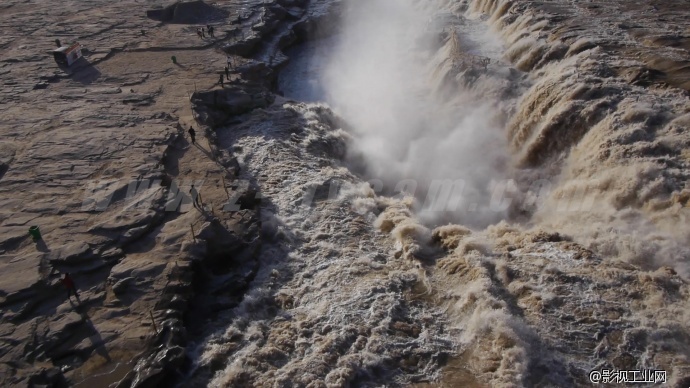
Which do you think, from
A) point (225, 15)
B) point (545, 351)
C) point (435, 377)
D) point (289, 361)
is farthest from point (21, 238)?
point (225, 15)

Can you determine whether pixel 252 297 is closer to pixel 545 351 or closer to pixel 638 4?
pixel 545 351

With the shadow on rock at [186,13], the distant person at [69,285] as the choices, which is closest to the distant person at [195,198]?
the distant person at [69,285]

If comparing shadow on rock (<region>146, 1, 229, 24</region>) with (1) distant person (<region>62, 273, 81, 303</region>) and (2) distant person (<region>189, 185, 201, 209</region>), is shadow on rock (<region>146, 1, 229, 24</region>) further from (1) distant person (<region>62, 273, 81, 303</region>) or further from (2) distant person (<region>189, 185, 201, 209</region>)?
(1) distant person (<region>62, 273, 81, 303</region>)

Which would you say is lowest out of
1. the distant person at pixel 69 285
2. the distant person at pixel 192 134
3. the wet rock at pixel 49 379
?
the wet rock at pixel 49 379

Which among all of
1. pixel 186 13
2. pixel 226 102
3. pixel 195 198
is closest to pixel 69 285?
pixel 195 198

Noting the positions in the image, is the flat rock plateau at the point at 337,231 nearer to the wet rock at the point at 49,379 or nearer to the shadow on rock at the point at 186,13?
the wet rock at the point at 49,379

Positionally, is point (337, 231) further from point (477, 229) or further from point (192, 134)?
point (192, 134)

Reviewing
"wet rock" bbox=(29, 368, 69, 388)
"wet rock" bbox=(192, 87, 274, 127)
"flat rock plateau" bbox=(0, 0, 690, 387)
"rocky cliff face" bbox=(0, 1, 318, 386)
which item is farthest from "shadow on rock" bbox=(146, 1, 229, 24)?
"wet rock" bbox=(29, 368, 69, 388)
